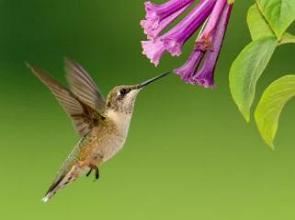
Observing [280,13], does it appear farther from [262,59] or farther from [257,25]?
[257,25]

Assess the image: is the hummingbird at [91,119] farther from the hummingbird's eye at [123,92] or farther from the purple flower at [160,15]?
the purple flower at [160,15]

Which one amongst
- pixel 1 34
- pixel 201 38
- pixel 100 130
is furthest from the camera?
pixel 1 34

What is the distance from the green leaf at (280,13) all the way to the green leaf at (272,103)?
0.21 m

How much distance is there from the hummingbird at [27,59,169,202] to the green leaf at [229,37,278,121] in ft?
2.01

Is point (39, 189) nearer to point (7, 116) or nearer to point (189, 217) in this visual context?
point (189, 217)

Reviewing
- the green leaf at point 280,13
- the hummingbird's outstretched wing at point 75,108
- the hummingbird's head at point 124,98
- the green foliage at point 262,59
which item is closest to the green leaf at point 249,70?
the green foliage at point 262,59

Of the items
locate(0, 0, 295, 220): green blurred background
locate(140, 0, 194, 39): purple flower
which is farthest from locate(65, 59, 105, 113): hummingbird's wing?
locate(0, 0, 295, 220): green blurred background

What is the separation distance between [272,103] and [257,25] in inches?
4.2

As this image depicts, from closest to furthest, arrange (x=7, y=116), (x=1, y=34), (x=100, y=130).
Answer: (x=100, y=130) → (x=7, y=116) → (x=1, y=34)

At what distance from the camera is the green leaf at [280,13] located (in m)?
1.10

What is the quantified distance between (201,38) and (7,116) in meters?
9.17

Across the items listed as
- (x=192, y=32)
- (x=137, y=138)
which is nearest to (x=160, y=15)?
(x=192, y=32)

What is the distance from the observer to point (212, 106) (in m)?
9.65

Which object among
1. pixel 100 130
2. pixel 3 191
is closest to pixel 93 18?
pixel 3 191
